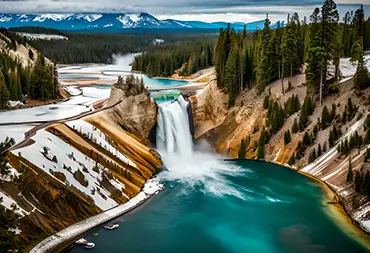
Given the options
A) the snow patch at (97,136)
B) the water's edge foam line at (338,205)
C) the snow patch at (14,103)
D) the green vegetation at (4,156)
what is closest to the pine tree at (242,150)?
the water's edge foam line at (338,205)

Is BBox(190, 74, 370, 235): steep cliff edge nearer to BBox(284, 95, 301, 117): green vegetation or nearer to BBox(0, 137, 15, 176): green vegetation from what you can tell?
BBox(284, 95, 301, 117): green vegetation

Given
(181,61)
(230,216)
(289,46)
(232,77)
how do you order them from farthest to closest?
(181,61)
(232,77)
(289,46)
(230,216)

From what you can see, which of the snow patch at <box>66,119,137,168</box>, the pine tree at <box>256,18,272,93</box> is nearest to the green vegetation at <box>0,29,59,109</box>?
the snow patch at <box>66,119,137,168</box>

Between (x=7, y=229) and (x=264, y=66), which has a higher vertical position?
(x=264, y=66)

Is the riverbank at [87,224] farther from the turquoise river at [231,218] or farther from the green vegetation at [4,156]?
the green vegetation at [4,156]

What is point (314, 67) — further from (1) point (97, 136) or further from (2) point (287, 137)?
(1) point (97, 136)

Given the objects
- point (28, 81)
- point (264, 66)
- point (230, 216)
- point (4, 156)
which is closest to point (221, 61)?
point (264, 66)
